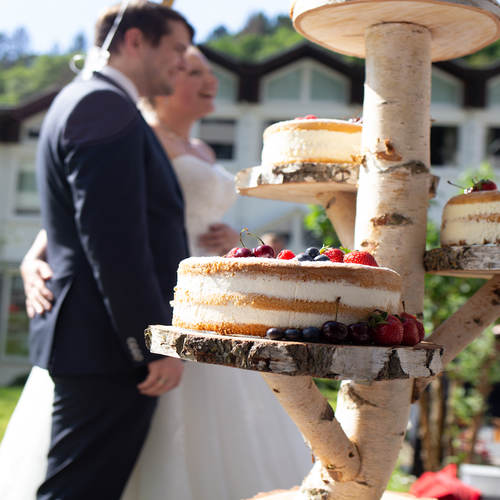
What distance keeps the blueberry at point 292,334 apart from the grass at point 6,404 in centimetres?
648

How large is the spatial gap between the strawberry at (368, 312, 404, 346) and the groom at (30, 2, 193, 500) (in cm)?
108

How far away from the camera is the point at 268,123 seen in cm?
1622

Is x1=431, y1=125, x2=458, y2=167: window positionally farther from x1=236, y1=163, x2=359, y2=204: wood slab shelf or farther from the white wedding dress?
x1=236, y1=163, x2=359, y2=204: wood slab shelf

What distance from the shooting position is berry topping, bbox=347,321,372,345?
1292 millimetres

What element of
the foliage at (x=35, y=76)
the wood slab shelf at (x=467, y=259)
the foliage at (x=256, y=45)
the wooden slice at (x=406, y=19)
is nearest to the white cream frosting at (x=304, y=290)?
the wood slab shelf at (x=467, y=259)

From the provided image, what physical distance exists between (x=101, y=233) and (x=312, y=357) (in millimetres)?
Result: 1210

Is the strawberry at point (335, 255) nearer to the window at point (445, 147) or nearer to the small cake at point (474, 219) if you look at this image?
the small cake at point (474, 219)

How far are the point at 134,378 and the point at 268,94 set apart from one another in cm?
1472

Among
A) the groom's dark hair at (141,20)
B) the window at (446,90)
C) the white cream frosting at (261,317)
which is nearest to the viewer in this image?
the white cream frosting at (261,317)

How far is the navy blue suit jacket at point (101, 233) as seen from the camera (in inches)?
88.2

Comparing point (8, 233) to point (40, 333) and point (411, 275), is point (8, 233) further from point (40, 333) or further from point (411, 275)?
point (411, 275)

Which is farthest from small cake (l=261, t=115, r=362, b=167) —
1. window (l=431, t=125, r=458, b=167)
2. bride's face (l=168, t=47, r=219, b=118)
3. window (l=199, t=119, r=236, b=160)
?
window (l=431, t=125, r=458, b=167)

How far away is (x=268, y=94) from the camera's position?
650 inches

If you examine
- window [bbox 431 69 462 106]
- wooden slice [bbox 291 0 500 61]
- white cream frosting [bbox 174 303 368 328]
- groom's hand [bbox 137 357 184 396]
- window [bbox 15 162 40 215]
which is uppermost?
window [bbox 431 69 462 106]
